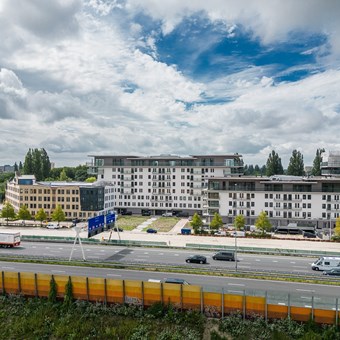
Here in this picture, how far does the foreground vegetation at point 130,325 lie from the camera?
89.1 feet

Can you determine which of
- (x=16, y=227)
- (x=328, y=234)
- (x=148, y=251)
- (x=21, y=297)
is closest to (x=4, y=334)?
(x=21, y=297)

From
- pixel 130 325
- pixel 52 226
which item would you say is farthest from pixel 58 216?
pixel 130 325

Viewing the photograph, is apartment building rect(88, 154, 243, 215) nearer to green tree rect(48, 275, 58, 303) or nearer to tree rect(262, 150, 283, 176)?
tree rect(262, 150, 283, 176)

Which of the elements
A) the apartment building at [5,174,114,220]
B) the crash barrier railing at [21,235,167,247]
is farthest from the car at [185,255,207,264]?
the apartment building at [5,174,114,220]

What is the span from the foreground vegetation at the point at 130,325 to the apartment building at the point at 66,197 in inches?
2337

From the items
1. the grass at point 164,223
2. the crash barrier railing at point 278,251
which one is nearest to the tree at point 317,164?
the grass at point 164,223

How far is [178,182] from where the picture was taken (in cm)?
10500

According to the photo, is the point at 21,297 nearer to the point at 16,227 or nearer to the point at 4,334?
the point at 4,334

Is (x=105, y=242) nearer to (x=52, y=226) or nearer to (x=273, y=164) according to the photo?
(x=52, y=226)

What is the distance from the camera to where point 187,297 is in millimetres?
30344

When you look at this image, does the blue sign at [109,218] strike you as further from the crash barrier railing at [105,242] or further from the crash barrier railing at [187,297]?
the crash barrier railing at [187,297]

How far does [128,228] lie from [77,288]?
5067cm

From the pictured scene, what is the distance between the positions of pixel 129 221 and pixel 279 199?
41664 millimetres

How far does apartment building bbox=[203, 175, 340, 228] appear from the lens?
259ft
